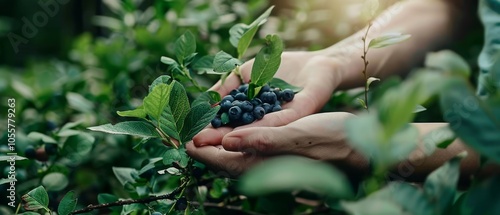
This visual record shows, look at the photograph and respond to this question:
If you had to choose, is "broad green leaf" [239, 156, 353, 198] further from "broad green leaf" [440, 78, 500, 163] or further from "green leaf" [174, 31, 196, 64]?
"green leaf" [174, 31, 196, 64]

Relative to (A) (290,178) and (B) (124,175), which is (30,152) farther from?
(A) (290,178)

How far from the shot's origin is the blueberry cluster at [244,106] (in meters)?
0.93

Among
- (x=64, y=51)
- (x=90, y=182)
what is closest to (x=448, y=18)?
(x=90, y=182)

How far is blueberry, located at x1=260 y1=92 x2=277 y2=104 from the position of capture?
97cm

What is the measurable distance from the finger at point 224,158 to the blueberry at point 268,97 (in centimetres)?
14

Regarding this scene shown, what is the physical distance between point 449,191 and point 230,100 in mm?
521

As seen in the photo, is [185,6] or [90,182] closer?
[90,182]

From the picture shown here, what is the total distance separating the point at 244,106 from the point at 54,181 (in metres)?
0.44

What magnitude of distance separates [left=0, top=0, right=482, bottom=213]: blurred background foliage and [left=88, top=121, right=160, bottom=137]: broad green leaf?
0.31m

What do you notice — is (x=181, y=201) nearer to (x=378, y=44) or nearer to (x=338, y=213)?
(x=338, y=213)

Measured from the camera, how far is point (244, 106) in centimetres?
93

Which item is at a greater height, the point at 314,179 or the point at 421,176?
the point at 314,179

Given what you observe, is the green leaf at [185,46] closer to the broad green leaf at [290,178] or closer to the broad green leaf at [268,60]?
the broad green leaf at [268,60]

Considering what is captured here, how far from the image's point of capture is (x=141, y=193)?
38.6 inches
